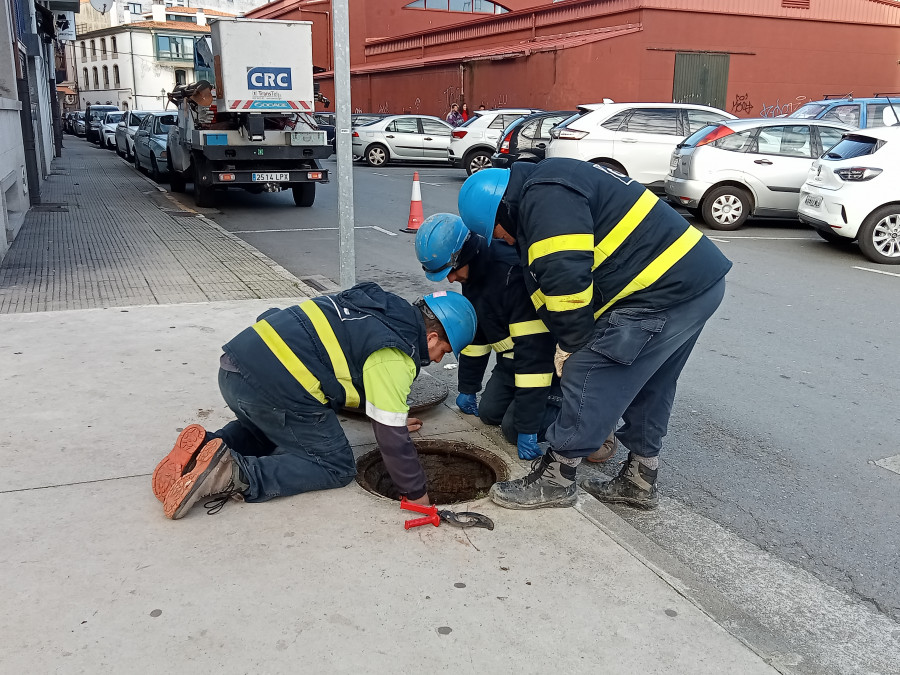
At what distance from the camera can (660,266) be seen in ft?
10.1

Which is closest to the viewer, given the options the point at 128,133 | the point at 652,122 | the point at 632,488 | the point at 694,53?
the point at 632,488

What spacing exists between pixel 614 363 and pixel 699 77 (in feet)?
70.5

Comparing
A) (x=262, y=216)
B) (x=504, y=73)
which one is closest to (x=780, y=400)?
(x=262, y=216)

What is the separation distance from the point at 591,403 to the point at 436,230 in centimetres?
110

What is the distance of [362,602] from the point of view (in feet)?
8.50

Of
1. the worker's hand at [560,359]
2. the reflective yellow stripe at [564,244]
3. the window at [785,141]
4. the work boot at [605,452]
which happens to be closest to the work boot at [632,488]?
the work boot at [605,452]

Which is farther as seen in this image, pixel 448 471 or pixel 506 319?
pixel 448 471

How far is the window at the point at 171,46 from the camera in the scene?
211ft

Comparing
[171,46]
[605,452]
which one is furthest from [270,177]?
[171,46]

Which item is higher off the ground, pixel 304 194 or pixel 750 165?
pixel 750 165

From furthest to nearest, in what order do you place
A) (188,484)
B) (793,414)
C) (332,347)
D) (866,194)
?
1. (866,194)
2. (793,414)
3. (332,347)
4. (188,484)

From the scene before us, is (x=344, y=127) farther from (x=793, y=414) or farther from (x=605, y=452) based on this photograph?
(x=793, y=414)

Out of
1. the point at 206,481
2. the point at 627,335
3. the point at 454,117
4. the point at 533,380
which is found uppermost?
the point at 454,117

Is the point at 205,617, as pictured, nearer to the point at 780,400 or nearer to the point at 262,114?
the point at 780,400
